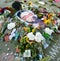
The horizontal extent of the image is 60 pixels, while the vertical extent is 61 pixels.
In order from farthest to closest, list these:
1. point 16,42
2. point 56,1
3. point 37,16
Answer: point 56,1 < point 37,16 < point 16,42

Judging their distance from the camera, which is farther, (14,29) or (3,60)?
(14,29)

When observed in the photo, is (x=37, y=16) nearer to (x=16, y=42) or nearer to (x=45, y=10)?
(x=45, y=10)

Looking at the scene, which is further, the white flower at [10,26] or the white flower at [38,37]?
the white flower at [10,26]

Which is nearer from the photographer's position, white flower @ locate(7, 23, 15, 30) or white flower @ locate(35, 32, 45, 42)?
white flower @ locate(35, 32, 45, 42)

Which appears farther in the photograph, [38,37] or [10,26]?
[10,26]

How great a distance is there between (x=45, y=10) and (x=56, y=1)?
0.26 metres

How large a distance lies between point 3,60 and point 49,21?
0.57m

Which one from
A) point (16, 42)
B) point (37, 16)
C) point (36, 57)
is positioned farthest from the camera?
point (37, 16)

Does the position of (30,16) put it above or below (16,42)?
above

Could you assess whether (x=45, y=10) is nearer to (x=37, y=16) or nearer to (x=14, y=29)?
(x=37, y=16)

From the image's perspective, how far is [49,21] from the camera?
7.00ft

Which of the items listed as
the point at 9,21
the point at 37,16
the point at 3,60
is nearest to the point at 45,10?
the point at 37,16

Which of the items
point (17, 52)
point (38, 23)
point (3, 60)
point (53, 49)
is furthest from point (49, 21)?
point (3, 60)

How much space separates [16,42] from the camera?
6.72ft
